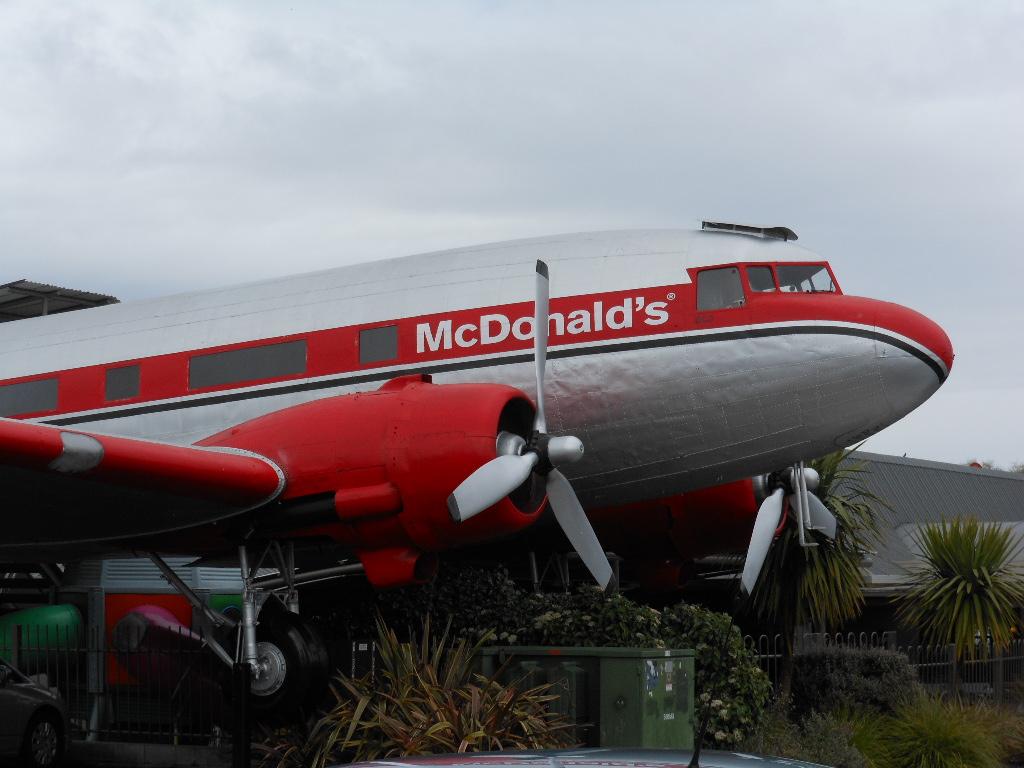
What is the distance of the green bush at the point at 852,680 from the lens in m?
17.6

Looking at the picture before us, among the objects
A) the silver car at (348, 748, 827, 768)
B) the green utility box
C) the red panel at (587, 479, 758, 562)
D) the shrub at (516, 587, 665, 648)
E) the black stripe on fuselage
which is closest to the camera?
the silver car at (348, 748, 827, 768)

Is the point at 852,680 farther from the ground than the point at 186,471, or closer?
closer

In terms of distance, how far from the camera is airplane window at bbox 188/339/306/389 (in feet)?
47.0

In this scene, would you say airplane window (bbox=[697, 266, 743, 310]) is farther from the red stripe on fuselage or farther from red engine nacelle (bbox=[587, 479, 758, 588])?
red engine nacelle (bbox=[587, 479, 758, 588])

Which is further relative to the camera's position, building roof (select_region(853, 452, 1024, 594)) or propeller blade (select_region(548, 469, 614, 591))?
building roof (select_region(853, 452, 1024, 594))

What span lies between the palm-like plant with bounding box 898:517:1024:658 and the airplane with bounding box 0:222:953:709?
18.8 feet

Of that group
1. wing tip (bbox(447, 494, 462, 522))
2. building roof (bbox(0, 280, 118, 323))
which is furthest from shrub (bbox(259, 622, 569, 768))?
building roof (bbox(0, 280, 118, 323))

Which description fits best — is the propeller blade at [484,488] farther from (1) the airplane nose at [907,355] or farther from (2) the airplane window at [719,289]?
(1) the airplane nose at [907,355]

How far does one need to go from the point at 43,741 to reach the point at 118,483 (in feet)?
12.8

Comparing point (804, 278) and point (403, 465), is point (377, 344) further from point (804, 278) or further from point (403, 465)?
point (804, 278)

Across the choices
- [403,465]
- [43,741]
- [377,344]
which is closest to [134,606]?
[43,741]

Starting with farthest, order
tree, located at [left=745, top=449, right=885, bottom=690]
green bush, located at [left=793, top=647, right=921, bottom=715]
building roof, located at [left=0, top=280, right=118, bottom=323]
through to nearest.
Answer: building roof, located at [left=0, top=280, right=118, bottom=323]
tree, located at [left=745, top=449, right=885, bottom=690]
green bush, located at [left=793, top=647, right=921, bottom=715]

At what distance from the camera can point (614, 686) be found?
12.4 metres

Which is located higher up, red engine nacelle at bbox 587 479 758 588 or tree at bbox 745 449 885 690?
red engine nacelle at bbox 587 479 758 588
